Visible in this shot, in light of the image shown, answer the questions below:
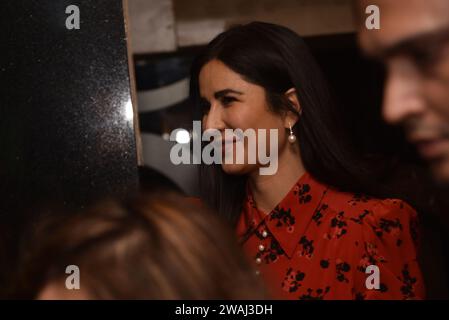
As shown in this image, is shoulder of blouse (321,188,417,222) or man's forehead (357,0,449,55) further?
shoulder of blouse (321,188,417,222)

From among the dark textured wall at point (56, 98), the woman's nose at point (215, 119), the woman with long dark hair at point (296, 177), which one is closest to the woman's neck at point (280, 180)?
the woman with long dark hair at point (296, 177)

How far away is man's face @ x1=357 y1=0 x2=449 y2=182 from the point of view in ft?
2.70

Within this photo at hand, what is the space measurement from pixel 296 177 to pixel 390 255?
0.31 m

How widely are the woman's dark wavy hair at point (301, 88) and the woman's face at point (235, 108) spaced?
0.06ft

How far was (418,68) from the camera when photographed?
0.86 metres

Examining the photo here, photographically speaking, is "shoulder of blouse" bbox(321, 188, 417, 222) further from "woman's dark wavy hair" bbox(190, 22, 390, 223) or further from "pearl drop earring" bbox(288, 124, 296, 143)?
"pearl drop earring" bbox(288, 124, 296, 143)

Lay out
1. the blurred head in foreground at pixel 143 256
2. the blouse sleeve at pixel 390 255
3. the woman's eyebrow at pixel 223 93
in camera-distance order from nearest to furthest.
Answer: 1. the blurred head in foreground at pixel 143 256
2. the blouse sleeve at pixel 390 255
3. the woman's eyebrow at pixel 223 93

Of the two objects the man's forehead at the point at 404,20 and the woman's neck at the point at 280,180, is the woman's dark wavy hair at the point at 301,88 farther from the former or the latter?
the man's forehead at the point at 404,20

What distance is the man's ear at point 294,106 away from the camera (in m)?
1.49

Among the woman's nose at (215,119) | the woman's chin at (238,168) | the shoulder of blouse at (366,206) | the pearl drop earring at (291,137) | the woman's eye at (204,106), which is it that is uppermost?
the woman's eye at (204,106)

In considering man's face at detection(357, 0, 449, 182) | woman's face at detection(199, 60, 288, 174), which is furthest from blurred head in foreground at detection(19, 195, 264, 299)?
woman's face at detection(199, 60, 288, 174)

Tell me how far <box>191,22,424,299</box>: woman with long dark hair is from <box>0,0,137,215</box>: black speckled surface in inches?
9.9
